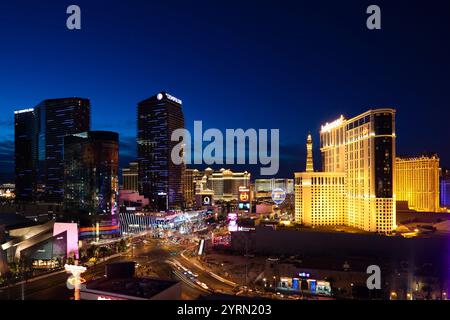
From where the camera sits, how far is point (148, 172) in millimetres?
73438

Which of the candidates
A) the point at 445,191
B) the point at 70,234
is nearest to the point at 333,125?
the point at 445,191

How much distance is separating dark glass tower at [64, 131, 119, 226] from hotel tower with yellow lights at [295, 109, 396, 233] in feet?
76.3

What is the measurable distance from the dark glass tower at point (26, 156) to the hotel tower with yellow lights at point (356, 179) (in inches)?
2392

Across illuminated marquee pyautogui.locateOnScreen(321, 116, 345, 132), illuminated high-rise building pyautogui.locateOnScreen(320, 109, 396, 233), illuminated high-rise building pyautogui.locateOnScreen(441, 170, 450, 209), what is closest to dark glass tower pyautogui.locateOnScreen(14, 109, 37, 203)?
illuminated marquee pyautogui.locateOnScreen(321, 116, 345, 132)

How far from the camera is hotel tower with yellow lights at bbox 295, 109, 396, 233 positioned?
94.2ft

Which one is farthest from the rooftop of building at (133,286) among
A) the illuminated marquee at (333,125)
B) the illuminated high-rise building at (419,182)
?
the illuminated high-rise building at (419,182)

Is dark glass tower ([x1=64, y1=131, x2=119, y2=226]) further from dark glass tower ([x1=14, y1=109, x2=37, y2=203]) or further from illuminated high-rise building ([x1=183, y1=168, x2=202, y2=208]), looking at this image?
dark glass tower ([x1=14, y1=109, x2=37, y2=203])

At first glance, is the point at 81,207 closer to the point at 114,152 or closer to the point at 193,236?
the point at 114,152

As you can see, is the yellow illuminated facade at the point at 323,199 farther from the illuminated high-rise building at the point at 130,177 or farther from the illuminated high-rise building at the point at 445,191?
the illuminated high-rise building at the point at 130,177

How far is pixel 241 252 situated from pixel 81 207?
2307cm

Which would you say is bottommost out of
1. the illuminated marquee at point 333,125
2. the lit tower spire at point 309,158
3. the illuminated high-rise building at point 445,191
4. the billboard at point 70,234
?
the billboard at point 70,234

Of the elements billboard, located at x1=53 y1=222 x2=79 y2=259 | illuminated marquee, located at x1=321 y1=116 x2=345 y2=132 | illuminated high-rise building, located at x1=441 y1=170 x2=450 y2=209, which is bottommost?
billboard, located at x1=53 y1=222 x2=79 y2=259

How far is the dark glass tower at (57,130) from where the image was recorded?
6944cm

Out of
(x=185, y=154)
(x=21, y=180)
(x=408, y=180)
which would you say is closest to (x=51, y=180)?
(x=21, y=180)
